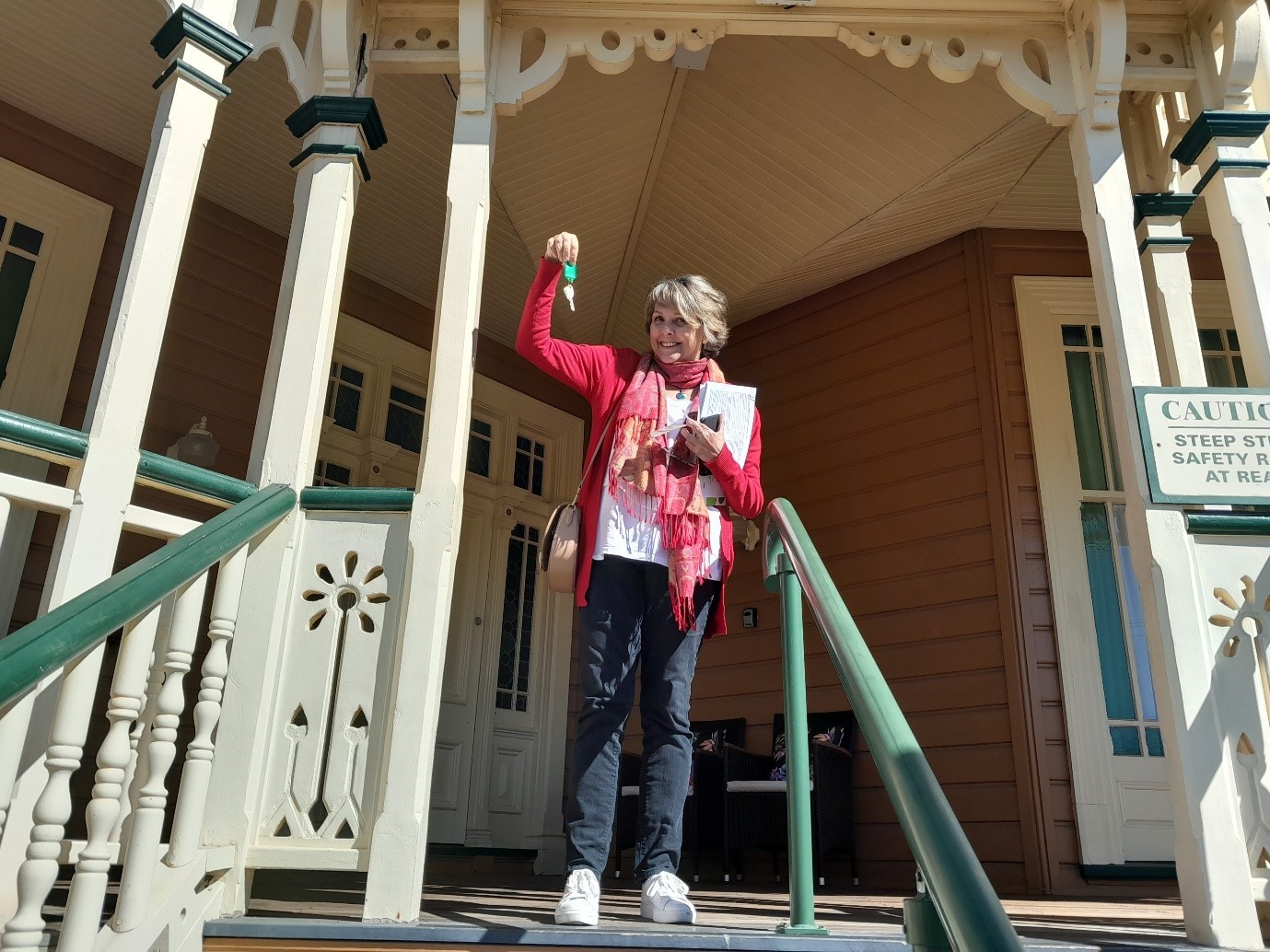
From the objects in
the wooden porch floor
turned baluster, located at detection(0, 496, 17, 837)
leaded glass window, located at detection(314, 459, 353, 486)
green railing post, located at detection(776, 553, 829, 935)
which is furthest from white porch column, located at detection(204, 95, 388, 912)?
leaded glass window, located at detection(314, 459, 353, 486)

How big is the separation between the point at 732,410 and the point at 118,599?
136cm

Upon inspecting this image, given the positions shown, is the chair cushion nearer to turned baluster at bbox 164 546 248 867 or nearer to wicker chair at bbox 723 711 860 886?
wicker chair at bbox 723 711 860 886

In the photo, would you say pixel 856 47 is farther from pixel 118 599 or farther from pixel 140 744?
pixel 140 744

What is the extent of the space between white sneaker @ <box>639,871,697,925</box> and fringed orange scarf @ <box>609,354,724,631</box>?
55cm

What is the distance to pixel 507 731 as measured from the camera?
557 centimetres

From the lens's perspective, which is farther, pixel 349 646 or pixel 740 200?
pixel 740 200

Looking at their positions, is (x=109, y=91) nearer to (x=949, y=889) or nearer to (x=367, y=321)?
(x=367, y=321)

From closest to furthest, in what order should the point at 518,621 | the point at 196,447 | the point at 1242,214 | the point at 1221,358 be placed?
the point at 1242,214
the point at 196,447
the point at 1221,358
the point at 518,621

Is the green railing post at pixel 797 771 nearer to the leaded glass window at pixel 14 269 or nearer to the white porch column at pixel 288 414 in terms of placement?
the white porch column at pixel 288 414

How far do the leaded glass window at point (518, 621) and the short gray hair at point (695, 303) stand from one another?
3463 millimetres

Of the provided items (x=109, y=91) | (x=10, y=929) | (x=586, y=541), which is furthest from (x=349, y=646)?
(x=109, y=91)

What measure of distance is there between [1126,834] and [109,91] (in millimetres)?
5281

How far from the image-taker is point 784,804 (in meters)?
4.62

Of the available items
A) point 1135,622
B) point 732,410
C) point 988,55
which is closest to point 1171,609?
point 732,410
